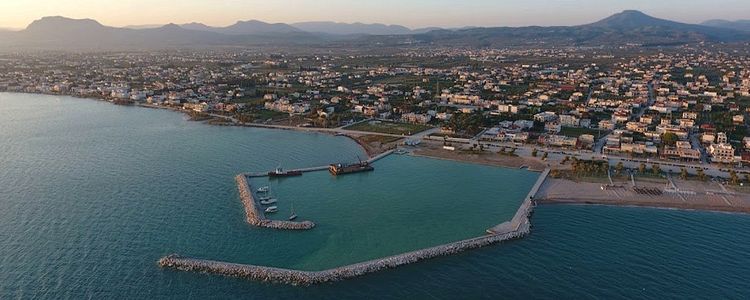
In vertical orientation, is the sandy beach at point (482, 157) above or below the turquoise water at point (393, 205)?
above

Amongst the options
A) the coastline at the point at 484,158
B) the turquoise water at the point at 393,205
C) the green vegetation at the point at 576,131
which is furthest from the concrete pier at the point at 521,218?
the green vegetation at the point at 576,131

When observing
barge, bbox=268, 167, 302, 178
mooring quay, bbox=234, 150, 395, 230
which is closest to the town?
barge, bbox=268, 167, 302, 178

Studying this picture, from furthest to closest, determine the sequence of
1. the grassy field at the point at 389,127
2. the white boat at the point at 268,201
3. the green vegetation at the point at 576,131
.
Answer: the grassy field at the point at 389,127, the green vegetation at the point at 576,131, the white boat at the point at 268,201

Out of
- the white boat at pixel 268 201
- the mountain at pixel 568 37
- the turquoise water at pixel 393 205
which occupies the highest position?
the mountain at pixel 568 37

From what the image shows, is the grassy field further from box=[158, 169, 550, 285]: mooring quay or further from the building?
box=[158, 169, 550, 285]: mooring quay

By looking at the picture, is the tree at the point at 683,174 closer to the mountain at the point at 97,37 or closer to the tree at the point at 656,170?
the tree at the point at 656,170

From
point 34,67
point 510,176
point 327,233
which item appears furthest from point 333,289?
point 34,67

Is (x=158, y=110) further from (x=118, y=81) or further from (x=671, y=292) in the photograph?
(x=671, y=292)
